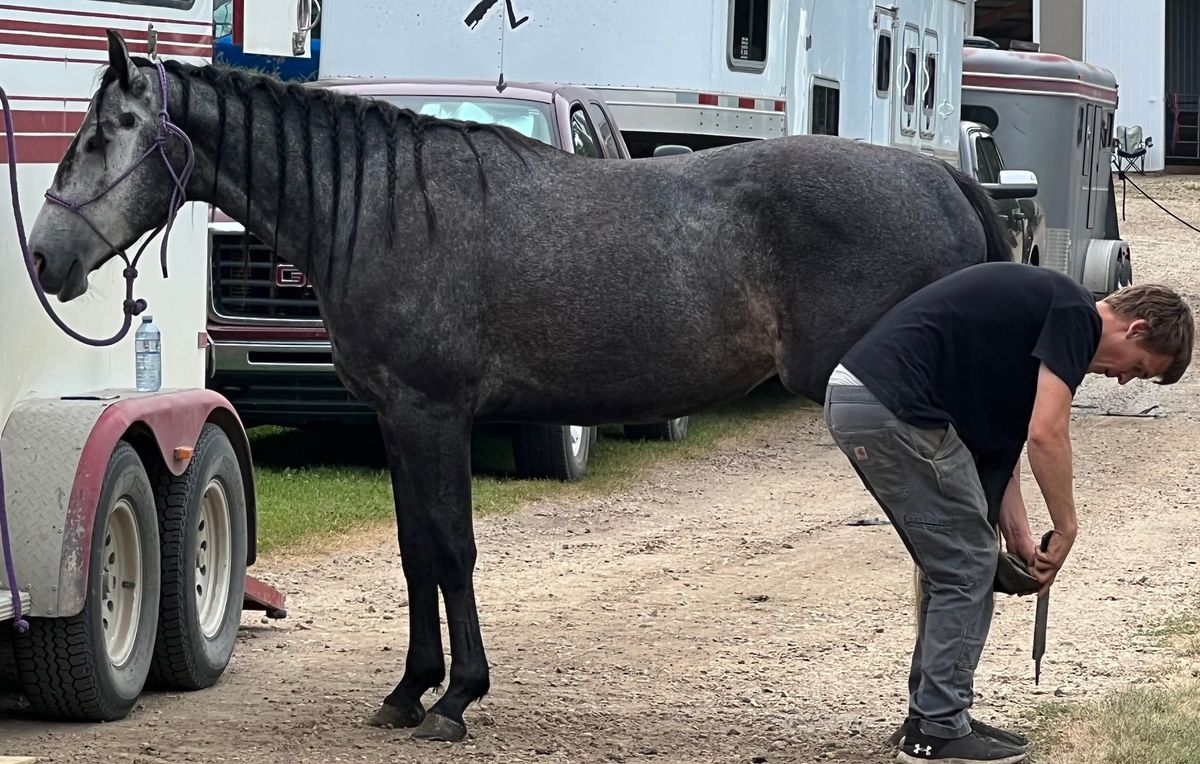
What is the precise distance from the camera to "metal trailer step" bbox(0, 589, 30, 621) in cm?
542

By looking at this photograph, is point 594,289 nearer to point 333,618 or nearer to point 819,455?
point 333,618

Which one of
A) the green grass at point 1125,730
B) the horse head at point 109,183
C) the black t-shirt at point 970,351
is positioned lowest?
the green grass at point 1125,730

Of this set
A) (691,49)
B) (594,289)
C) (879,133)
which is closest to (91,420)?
(594,289)

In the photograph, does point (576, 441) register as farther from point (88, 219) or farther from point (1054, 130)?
point (1054, 130)

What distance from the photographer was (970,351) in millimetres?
5309

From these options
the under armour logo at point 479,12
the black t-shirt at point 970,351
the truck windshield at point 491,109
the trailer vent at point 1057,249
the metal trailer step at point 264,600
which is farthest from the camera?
the trailer vent at point 1057,249

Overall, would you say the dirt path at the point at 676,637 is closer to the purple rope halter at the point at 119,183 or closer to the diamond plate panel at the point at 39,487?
the diamond plate panel at the point at 39,487

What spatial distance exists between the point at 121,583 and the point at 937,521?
2.63 meters

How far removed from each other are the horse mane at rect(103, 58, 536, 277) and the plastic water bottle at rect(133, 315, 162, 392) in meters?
0.65

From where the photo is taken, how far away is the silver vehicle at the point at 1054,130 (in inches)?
811

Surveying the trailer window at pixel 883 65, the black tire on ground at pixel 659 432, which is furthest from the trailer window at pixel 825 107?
the black tire on ground at pixel 659 432

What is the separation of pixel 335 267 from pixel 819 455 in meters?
7.35

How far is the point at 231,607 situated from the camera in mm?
7004

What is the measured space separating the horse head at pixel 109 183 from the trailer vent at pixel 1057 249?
15.8 m
